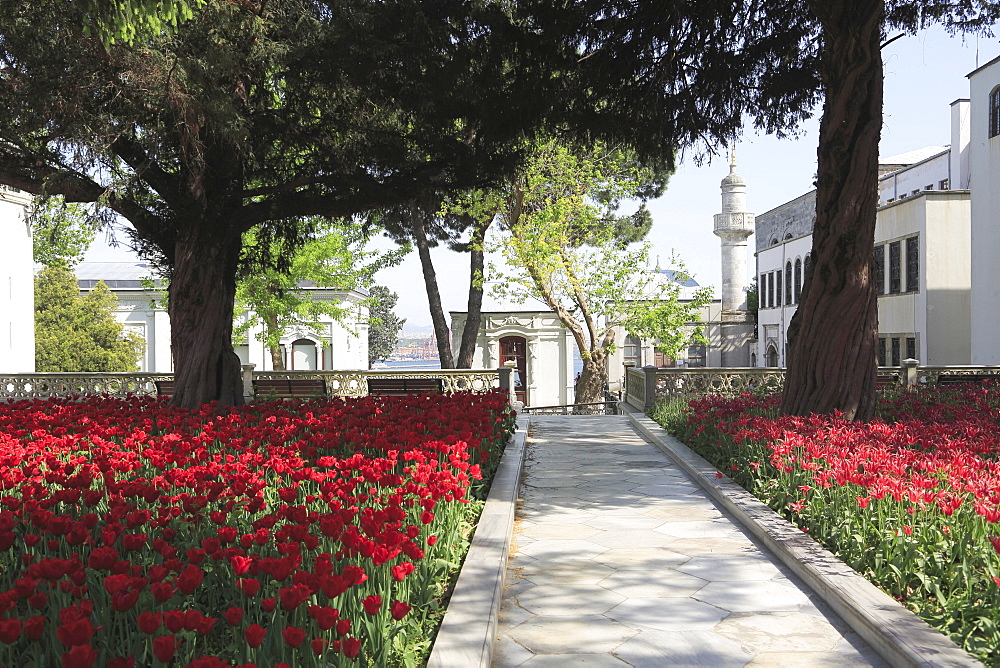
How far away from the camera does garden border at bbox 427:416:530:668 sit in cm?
389

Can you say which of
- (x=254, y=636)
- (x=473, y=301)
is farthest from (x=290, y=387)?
(x=254, y=636)

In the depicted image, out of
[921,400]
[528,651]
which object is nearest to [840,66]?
[921,400]

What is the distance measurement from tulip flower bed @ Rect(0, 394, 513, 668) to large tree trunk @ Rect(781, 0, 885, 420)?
461cm

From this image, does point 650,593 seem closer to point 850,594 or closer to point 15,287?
point 850,594

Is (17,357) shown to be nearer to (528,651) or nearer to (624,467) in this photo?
(624,467)

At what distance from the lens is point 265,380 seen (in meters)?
19.2

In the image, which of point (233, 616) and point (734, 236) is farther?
point (734, 236)

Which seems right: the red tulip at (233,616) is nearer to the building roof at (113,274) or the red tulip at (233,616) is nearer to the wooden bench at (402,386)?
the wooden bench at (402,386)

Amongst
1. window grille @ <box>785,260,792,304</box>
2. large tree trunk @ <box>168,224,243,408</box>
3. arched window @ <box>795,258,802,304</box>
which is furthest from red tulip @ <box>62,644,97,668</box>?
window grille @ <box>785,260,792,304</box>

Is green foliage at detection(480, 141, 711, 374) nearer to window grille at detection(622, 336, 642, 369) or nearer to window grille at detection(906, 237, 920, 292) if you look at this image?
window grille at detection(906, 237, 920, 292)

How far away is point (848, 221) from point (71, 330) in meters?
35.2

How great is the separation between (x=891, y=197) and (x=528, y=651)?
146 ft

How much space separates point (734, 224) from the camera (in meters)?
60.2

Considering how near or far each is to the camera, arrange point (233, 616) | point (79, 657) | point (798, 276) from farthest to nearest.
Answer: point (798, 276) < point (233, 616) < point (79, 657)
